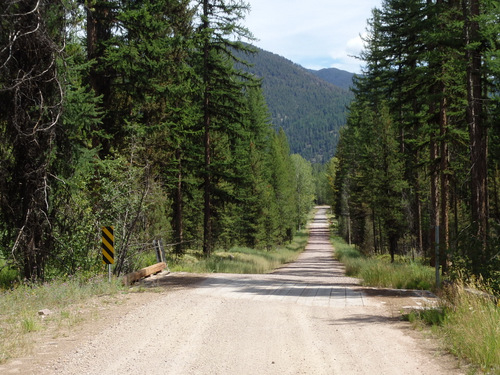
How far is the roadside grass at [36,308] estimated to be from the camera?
21.6 ft

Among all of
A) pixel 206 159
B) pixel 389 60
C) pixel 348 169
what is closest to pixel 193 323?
pixel 206 159

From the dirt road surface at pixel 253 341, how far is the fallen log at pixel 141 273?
2.04 meters

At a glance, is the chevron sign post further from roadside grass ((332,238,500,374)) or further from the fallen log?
roadside grass ((332,238,500,374))

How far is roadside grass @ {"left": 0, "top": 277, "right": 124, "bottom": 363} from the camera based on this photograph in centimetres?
659

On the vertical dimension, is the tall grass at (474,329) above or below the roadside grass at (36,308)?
above

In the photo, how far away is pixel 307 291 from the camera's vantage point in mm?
12281

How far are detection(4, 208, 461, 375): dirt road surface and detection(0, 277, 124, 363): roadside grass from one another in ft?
1.98

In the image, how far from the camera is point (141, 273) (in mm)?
13836

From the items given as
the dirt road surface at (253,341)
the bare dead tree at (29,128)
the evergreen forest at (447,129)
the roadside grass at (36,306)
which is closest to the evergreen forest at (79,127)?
the bare dead tree at (29,128)

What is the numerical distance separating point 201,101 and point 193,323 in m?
18.7

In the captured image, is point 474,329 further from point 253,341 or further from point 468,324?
point 253,341

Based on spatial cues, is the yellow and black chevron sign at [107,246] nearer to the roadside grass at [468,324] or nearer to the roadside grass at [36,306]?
the roadside grass at [36,306]

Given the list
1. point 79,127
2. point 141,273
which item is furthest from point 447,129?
point 79,127

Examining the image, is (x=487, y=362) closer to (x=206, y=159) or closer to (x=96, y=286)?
(x=96, y=286)
